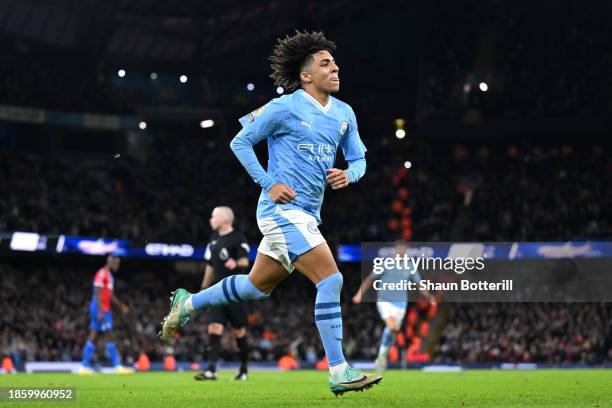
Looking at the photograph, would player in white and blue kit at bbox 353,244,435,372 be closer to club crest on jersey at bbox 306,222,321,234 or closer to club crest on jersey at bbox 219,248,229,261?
club crest on jersey at bbox 219,248,229,261

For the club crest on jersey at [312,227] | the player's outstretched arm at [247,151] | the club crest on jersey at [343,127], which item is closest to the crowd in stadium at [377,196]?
the club crest on jersey at [343,127]

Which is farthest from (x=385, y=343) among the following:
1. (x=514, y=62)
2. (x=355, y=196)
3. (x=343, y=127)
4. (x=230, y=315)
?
(x=514, y=62)

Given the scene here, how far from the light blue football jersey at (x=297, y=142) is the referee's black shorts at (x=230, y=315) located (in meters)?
6.88

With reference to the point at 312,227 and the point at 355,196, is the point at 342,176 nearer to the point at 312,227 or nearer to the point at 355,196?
the point at 312,227

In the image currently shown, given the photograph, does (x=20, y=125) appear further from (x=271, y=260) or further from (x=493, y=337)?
(x=271, y=260)

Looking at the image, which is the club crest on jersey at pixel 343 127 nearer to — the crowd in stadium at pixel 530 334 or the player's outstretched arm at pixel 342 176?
the player's outstretched arm at pixel 342 176

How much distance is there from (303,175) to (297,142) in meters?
0.27

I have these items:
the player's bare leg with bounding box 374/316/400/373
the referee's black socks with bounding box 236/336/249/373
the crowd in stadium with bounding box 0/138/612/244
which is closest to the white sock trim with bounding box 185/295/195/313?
the referee's black socks with bounding box 236/336/249/373

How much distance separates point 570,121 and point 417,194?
6906 mm

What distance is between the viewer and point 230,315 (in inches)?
598

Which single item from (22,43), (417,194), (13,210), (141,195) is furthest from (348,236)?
(22,43)

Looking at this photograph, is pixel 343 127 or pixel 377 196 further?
pixel 377 196

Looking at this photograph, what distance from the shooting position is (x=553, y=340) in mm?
34750

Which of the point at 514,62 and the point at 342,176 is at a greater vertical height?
the point at 514,62
